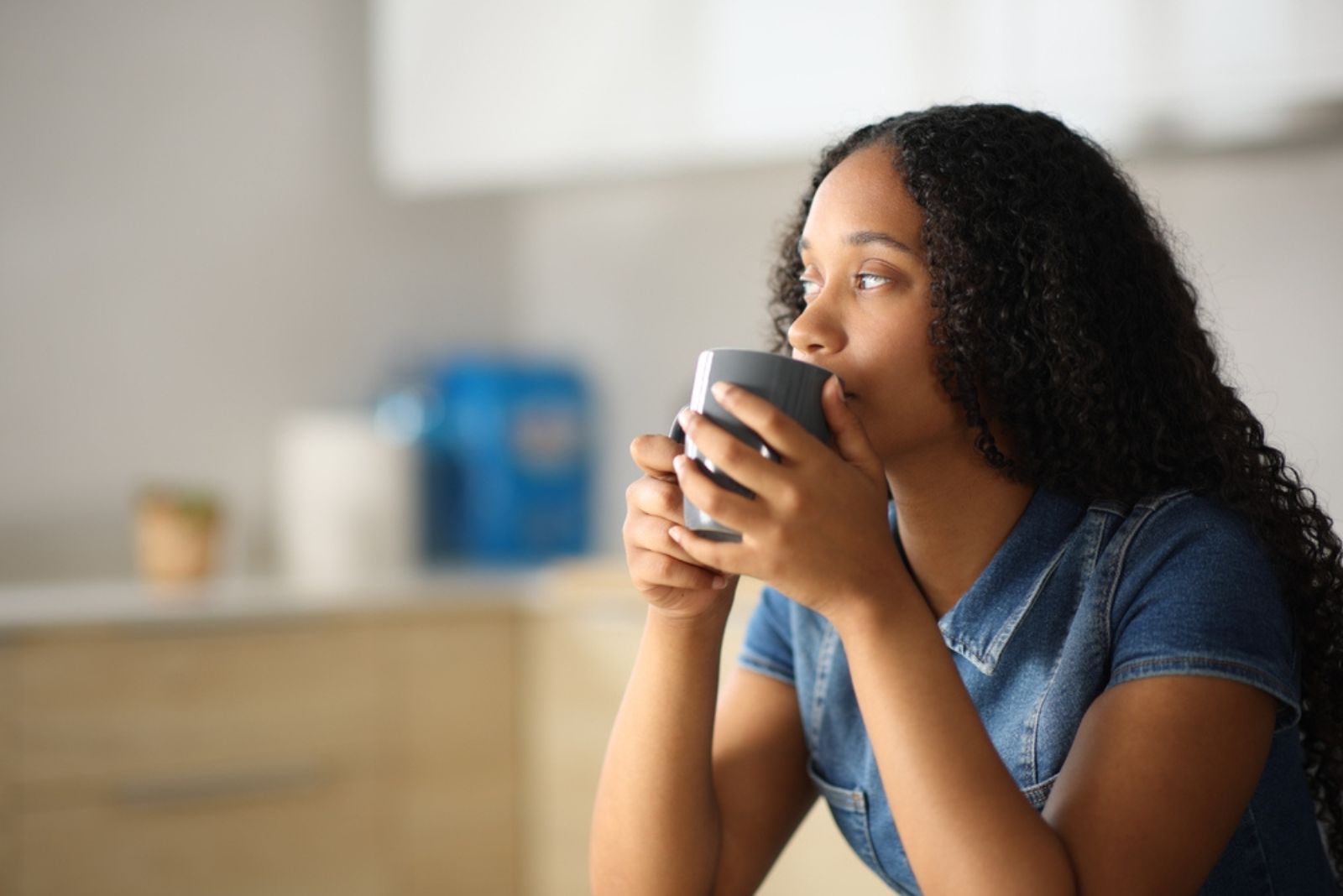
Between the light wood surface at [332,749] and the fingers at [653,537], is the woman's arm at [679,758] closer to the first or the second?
the fingers at [653,537]

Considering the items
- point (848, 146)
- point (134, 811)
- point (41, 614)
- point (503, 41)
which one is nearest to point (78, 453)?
point (41, 614)

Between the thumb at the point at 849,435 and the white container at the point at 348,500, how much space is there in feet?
5.90

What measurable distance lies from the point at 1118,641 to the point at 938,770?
17 centimetres

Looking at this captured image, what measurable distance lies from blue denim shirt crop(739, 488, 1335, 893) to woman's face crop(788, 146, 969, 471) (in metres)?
0.12

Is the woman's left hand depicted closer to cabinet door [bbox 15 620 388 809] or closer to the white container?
cabinet door [bbox 15 620 388 809]

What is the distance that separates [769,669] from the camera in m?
1.08

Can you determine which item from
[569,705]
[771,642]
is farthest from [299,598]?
[771,642]

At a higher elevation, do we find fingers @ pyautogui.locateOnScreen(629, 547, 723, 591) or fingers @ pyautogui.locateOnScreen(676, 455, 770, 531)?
→ fingers @ pyautogui.locateOnScreen(676, 455, 770, 531)

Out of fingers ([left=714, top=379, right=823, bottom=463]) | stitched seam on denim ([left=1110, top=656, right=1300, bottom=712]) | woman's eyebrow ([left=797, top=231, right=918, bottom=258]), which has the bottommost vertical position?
stitched seam on denim ([left=1110, top=656, right=1300, bottom=712])

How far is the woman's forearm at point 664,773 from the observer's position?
903mm

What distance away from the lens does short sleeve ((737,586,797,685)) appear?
1.07 meters

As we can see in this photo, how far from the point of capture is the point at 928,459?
2.94ft

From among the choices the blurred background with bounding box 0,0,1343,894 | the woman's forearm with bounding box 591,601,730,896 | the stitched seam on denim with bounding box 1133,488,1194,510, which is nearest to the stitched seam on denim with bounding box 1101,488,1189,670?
the stitched seam on denim with bounding box 1133,488,1194,510

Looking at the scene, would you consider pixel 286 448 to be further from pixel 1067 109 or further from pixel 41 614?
pixel 1067 109
